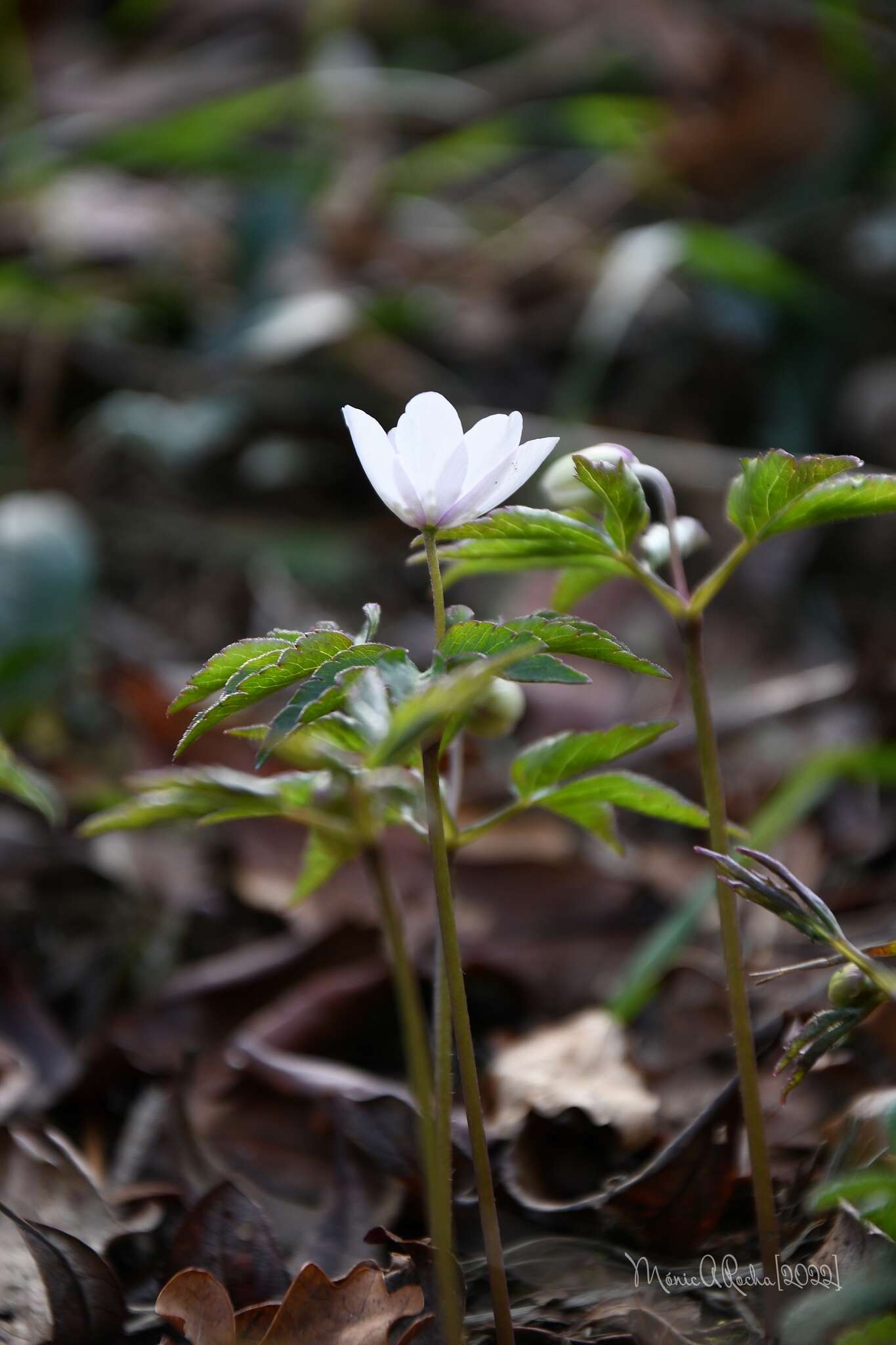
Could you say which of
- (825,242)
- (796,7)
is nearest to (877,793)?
(825,242)

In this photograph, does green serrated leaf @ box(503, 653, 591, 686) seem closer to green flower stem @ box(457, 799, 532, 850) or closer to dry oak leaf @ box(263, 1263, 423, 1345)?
green flower stem @ box(457, 799, 532, 850)

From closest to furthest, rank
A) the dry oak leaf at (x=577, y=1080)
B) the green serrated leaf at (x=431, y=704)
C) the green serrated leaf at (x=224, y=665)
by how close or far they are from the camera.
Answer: the green serrated leaf at (x=431, y=704)
the green serrated leaf at (x=224, y=665)
the dry oak leaf at (x=577, y=1080)

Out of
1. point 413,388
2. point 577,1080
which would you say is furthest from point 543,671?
point 413,388

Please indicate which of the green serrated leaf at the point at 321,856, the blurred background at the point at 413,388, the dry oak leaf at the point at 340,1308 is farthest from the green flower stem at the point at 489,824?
the blurred background at the point at 413,388

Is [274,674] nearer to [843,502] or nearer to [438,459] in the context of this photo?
[438,459]

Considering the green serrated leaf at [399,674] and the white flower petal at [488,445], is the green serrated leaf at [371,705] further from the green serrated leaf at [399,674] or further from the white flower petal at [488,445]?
the white flower petal at [488,445]

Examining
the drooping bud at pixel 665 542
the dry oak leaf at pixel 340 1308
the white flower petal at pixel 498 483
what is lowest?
the dry oak leaf at pixel 340 1308

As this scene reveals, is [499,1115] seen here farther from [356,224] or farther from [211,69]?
[211,69]
